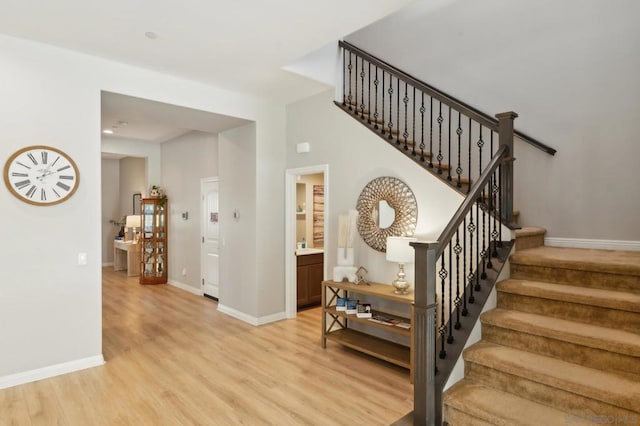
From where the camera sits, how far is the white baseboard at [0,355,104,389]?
127 inches

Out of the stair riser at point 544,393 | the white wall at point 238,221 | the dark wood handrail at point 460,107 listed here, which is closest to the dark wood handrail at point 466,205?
the dark wood handrail at point 460,107

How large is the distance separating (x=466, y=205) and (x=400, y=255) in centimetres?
107

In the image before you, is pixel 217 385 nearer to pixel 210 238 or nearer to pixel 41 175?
pixel 41 175

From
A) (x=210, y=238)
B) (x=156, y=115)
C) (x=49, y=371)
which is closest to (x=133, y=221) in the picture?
(x=210, y=238)

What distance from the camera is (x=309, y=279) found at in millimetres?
5688

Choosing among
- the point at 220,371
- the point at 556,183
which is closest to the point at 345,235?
the point at 220,371

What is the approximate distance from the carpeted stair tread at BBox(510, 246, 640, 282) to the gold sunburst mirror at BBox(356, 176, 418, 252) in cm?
108

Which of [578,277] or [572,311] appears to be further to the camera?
[578,277]

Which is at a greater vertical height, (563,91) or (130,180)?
(563,91)

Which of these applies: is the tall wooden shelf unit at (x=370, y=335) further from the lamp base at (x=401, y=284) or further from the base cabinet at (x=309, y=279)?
the base cabinet at (x=309, y=279)

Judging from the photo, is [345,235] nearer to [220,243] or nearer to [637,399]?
[220,243]

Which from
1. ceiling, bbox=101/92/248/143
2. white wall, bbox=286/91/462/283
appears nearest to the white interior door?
ceiling, bbox=101/92/248/143

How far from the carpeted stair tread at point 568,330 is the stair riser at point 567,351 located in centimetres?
4

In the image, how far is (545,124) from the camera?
3939 mm
